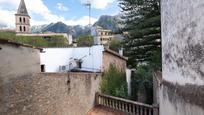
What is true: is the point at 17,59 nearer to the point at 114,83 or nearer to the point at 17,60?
the point at 17,60

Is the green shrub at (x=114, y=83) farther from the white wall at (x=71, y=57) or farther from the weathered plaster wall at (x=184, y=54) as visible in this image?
the weathered plaster wall at (x=184, y=54)

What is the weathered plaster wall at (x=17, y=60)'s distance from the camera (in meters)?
8.23

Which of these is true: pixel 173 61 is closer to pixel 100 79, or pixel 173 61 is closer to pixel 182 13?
pixel 182 13

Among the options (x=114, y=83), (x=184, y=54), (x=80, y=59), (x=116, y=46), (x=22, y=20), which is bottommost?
(x=114, y=83)

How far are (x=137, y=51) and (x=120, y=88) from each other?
946 centimetres

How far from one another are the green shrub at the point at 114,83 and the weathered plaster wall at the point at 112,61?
33 cm

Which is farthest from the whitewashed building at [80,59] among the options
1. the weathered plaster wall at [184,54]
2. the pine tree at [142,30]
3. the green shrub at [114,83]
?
the weathered plaster wall at [184,54]

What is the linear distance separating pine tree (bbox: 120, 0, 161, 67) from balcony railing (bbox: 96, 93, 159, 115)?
32.8 ft

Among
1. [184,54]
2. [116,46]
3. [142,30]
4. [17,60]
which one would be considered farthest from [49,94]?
[116,46]

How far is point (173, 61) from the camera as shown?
19.4 ft

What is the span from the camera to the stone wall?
8359mm

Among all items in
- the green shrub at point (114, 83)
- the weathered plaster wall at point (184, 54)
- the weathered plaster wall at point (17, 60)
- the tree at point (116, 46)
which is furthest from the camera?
the tree at point (116, 46)

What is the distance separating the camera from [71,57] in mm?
18875

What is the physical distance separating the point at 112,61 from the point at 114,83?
1490 mm
